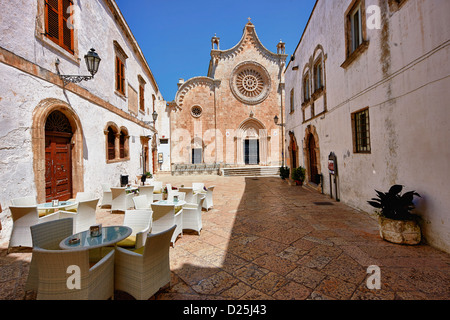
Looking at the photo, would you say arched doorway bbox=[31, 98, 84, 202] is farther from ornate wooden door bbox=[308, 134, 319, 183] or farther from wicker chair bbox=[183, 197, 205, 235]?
ornate wooden door bbox=[308, 134, 319, 183]

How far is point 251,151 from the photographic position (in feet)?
72.0

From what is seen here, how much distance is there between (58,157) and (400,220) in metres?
8.04

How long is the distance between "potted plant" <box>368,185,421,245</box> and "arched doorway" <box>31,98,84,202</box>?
285 inches

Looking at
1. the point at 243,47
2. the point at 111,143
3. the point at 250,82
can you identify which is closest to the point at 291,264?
the point at 111,143

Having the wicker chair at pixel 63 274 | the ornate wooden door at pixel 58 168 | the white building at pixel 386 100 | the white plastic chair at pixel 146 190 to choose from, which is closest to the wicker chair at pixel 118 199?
the white plastic chair at pixel 146 190

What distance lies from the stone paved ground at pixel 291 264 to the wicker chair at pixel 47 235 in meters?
0.31

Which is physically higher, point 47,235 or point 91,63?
point 91,63

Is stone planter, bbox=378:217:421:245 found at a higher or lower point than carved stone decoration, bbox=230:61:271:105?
lower

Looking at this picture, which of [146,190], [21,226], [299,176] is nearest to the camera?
[21,226]

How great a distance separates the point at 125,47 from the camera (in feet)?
33.5

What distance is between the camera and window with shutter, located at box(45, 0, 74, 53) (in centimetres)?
534

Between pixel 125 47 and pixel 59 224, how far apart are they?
10.0 m

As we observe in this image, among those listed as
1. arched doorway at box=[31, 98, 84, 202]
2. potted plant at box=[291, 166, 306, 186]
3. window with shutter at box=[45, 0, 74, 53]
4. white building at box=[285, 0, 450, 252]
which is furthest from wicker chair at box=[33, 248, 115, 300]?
potted plant at box=[291, 166, 306, 186]

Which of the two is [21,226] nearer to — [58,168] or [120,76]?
[58,168]
